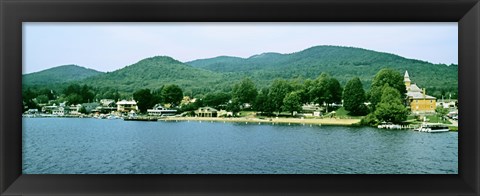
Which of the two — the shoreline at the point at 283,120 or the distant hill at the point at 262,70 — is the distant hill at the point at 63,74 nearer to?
the distant hill at the point at 262,70

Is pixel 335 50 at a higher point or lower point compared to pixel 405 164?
higher

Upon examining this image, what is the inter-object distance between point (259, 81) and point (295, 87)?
462 millimetres

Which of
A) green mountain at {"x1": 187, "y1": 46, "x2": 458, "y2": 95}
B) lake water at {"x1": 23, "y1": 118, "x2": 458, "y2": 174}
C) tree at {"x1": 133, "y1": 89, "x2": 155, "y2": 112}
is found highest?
green mountain at {"x1": 187, "y1": 46, "x2": 458, "y2": 95}

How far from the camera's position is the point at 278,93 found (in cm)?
526

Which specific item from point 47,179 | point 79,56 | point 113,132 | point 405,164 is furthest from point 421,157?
point 47,179

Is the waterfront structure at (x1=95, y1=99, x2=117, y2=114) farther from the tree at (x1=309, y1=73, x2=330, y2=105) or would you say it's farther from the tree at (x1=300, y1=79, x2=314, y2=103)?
the tree at (x1=309, y1=73, x2=330, y2=105)

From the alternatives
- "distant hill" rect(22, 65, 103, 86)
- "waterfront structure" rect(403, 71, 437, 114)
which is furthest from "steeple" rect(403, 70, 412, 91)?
"distant hill" rect(22, 65, 103, 86)

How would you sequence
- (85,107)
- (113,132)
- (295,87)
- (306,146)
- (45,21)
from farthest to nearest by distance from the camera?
(306,146)
(113,132)
(295,87)
(85,107)
(45,21)

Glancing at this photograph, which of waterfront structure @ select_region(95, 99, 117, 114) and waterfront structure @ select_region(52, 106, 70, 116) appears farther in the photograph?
waterfront structure @ select_region(95, 99, 117, 114)

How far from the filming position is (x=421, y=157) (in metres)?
6.10

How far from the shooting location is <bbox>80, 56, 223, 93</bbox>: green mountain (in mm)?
5242

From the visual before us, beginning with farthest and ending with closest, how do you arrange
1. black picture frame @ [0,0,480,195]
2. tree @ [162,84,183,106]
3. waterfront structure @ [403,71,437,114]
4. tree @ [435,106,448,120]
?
tree @ [162,84,183,106] < waterfront structure @ [403,71,437,114] < tree @ [435,106,448,120] < black picture frame @ [0,0,480,195]

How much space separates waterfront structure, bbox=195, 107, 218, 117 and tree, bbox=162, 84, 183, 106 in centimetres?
53

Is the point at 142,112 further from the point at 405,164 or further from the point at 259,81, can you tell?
the point at 405,164
